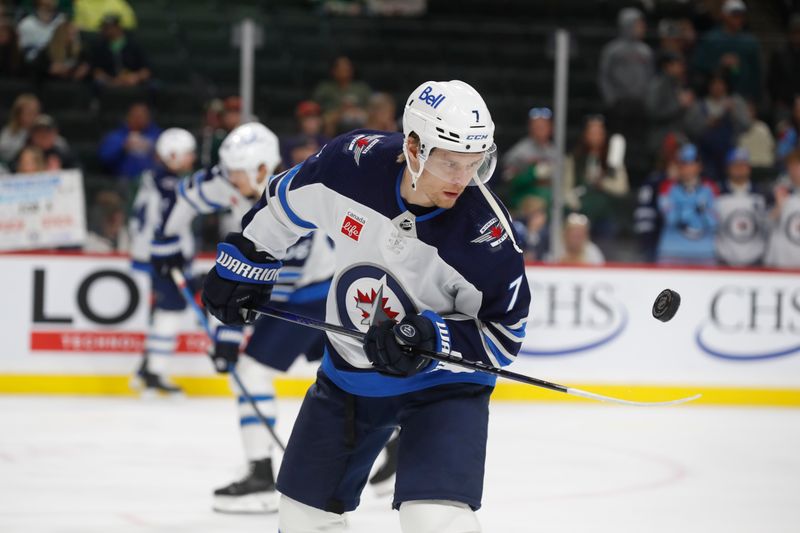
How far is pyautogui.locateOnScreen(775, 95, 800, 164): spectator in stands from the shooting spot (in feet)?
26.8

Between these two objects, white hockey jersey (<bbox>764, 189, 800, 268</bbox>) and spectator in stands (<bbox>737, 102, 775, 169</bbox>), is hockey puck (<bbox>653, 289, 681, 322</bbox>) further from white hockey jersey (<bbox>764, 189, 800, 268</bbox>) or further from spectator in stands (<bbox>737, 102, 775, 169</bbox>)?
spectator in stands (<bbox>737, 102, 775, 169</bbox>)

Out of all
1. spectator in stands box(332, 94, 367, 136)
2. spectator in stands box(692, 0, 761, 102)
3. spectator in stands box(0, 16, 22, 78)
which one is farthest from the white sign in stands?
spectator in stands box(692, 0, 761, 102)

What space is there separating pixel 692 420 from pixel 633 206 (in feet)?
4.52

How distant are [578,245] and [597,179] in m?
0.47

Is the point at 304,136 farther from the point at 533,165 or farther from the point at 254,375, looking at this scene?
the point at 254,375

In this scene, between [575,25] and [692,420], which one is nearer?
[692,420]

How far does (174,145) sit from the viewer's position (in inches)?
301

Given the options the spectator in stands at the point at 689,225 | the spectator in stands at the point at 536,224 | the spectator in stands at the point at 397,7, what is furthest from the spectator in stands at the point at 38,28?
the spectator in stands at the point at 689,225

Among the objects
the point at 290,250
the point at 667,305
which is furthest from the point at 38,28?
the point at 667,305

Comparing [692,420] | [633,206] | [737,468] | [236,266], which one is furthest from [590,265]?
[236,266]

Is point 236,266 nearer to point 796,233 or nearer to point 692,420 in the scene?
point 692,420

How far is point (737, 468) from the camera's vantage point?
5.94m

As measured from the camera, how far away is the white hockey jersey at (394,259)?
9.66ft

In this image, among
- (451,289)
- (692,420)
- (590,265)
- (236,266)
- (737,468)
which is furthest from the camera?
(590,265)
